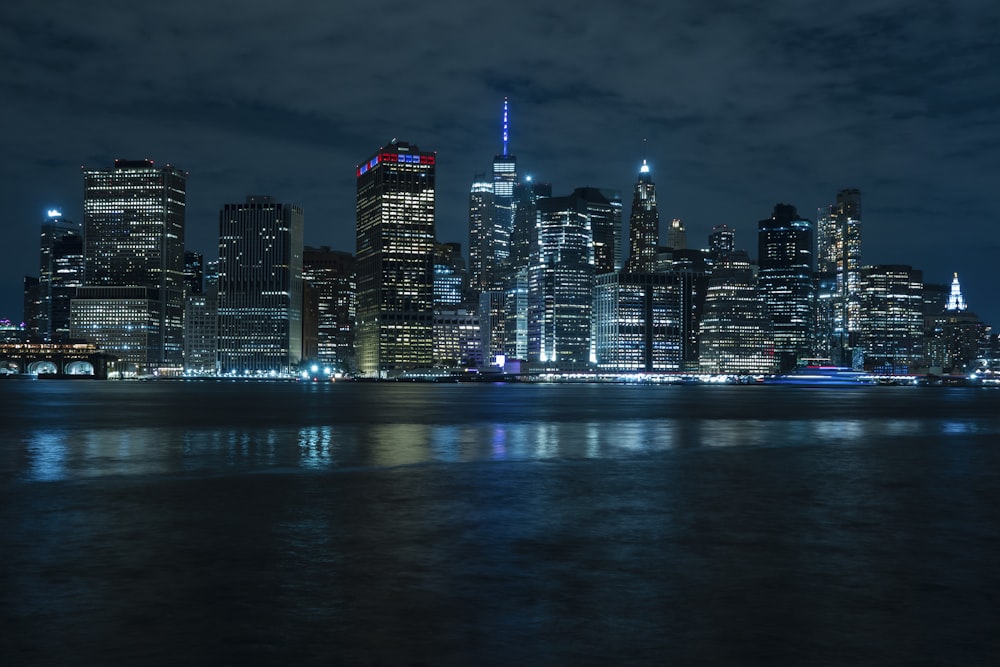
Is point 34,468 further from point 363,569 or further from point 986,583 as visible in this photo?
point 986,583

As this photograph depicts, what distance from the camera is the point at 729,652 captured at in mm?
14578

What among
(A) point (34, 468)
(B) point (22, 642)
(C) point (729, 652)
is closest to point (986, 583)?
(C) point (729, 652)

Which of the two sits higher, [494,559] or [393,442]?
[494,559]

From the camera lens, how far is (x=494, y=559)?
72.3 feet

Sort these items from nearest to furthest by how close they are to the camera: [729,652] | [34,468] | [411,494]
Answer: [729,652]
[411,494]
[34,468]

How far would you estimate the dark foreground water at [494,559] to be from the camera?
49.1ft

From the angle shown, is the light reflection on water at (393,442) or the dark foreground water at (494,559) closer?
the dark foreground water at (494,559)

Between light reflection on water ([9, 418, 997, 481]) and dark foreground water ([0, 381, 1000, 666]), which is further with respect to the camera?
light reflection on water ([9, 418, 997, 481])

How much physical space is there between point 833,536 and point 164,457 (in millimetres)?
33197

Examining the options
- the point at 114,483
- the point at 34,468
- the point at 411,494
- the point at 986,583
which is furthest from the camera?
the point at 34,468

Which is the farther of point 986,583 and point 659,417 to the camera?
point 659,417

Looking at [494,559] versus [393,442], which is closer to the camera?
[494,559]

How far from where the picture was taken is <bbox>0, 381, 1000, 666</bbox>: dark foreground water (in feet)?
49.1

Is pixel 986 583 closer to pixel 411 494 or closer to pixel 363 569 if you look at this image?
pixel 363 569
